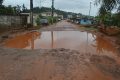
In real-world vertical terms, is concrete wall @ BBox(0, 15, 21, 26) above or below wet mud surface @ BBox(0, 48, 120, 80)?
above

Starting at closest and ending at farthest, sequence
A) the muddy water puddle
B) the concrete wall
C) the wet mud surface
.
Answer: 1. the wet mud surface
2. the muddy water puddle
3. the concrete wall

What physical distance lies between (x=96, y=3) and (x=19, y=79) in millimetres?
15119

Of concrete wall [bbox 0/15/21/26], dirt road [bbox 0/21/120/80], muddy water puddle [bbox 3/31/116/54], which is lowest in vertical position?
dirt road [bbox 0/21/120/80]

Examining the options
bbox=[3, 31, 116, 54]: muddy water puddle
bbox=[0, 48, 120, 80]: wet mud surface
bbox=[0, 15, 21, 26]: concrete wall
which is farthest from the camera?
bbox=[0, 15, 21, 26]: concrete wall

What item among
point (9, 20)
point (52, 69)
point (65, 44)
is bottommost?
point (52, 69)

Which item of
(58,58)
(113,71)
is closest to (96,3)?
(58,58)

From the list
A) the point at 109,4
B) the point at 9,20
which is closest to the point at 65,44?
the point at 109,4

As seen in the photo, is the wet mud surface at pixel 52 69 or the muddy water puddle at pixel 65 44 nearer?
the wet mud surface at pixel 52 69

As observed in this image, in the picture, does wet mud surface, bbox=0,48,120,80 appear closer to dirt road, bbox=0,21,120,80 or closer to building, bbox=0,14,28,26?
dirt road, bbox=0,21,120,80

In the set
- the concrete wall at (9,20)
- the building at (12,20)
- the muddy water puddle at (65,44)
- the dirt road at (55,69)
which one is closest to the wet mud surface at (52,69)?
the dirt road at (55,69)

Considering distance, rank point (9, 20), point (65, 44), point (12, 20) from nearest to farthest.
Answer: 1. point (65, 44)
2. point (9, 20)
3. point (12, 20)

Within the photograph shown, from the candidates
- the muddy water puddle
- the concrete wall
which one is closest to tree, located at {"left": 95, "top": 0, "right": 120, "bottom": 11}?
the muddy water puddle

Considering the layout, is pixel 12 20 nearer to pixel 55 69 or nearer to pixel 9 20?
pixel 9 20

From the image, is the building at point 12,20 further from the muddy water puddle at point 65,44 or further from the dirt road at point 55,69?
the dirt road at point 55,69
